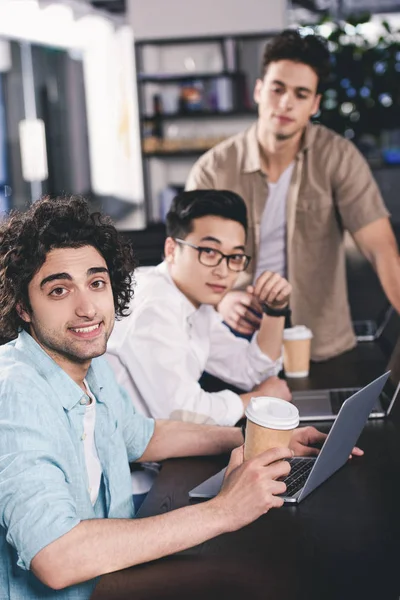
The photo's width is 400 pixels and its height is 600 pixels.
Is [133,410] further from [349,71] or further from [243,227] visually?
[349,71]

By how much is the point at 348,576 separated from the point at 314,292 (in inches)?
70.1

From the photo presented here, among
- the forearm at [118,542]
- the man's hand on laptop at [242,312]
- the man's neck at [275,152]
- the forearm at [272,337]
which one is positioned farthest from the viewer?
the man's neck at [275,152]

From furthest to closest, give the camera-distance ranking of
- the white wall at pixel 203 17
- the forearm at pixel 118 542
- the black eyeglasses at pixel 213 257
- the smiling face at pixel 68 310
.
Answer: the white wall at pixel 203 17 → the black eyeglasses at pixel 213 257 → the smiling face at pixel 68 310 → the forearm at pixel 118 542

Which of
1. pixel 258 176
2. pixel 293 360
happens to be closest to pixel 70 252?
pixel 293 360

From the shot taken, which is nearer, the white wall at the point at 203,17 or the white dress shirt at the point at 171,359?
Answer: the white dress shirt at the point at 171,359

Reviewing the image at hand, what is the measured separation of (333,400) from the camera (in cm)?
214

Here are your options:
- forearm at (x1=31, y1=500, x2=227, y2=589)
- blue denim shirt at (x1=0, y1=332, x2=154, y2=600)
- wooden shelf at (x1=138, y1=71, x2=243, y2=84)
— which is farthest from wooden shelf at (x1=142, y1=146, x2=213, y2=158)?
forearm at (x1=31, y1=500, x2=227, y2=589)

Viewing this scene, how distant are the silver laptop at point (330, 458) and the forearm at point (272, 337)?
669 millimetres

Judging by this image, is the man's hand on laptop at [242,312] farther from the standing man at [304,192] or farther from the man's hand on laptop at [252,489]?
the man's hand on laptop at [252,489]

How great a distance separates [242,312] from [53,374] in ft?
3.90

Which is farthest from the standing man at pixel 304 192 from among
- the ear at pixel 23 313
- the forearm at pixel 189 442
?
the ear at pixel 23 313

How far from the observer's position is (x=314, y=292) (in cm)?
294

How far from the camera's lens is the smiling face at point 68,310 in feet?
4.74

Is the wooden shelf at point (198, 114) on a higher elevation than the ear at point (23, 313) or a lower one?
higher
